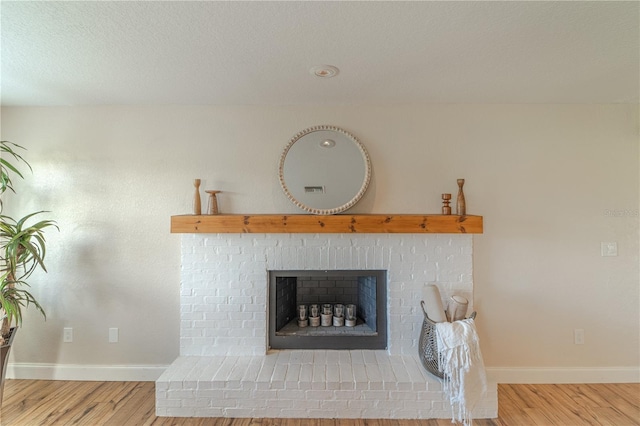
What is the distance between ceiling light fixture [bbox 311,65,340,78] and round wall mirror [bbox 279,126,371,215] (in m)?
0.53

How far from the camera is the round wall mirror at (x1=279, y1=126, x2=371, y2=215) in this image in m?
2.42

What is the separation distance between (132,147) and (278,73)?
1401mm

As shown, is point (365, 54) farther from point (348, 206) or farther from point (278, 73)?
point (348, 206)

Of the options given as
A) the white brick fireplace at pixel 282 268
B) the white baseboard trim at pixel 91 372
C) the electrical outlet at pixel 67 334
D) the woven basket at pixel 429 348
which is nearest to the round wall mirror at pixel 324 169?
the white brick fireplace at pixel 282 268

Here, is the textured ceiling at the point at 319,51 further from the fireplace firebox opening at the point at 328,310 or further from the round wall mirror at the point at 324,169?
the fireplace firebox opening at the point at 328,310

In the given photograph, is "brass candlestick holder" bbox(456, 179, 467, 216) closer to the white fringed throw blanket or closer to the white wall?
the white wall

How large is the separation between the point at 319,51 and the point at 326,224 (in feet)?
3.70

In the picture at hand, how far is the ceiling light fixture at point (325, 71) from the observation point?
185cm

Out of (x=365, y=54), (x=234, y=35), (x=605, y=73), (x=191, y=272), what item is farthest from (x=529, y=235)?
(x=191, y=272)

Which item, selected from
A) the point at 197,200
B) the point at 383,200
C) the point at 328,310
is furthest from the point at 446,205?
the point at 197,200

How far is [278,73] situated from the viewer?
195 centimetres

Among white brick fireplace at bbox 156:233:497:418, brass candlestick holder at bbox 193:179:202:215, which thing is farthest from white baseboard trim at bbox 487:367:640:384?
brass candlestick holder at bbox 193:179:202:215

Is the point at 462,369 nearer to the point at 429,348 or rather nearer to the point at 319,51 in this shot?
the point at 429,348

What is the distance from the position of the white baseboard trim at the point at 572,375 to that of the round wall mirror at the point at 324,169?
1.78 meters
